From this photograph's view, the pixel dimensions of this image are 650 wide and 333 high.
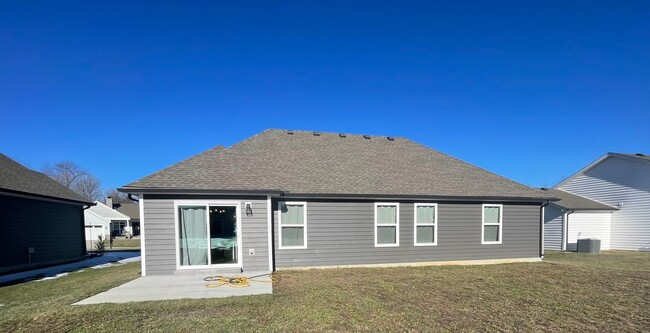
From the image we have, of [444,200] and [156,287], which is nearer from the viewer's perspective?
[156,287]

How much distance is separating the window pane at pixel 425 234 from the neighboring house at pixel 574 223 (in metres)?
10.6

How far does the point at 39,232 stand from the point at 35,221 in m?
0.48

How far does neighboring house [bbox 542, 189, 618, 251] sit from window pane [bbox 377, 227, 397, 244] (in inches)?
476

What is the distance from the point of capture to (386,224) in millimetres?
11102

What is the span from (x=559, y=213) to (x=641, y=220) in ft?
15.0

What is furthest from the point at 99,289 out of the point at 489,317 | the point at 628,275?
the point at 628,275

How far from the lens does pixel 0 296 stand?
7.25 metres

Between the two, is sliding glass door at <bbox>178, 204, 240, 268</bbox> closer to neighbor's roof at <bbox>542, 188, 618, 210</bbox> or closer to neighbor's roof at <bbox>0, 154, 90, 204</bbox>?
neighbor's roof at <bbox>0, 154, 90, 204</bbox>

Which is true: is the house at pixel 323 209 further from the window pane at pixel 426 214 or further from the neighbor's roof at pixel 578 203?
the neighbor's roof at pixel 578 203

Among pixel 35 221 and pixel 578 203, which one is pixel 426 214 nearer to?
pixel 578 203

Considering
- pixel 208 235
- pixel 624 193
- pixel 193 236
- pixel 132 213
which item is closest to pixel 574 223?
pixel 624 193

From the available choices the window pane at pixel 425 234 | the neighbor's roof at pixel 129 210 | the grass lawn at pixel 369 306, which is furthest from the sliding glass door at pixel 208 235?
the neighbor's roof at pixel 129 210

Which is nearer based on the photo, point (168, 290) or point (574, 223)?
point (168, 290)

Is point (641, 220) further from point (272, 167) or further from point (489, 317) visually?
point (272, 167)
